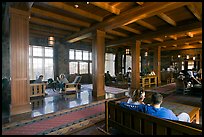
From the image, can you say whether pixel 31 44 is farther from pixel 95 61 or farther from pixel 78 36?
pixel 95 61

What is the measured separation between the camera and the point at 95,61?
555 centimetres

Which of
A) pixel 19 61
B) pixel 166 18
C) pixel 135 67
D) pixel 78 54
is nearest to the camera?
pixel 19 61

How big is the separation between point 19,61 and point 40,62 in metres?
5.00

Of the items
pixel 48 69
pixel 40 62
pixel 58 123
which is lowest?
pixel 58 123

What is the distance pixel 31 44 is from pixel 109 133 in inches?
283

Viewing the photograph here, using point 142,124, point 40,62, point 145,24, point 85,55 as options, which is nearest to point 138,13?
point 145,24

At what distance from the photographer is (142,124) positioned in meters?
2.00

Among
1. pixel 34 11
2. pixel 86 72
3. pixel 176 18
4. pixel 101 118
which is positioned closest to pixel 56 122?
pixel 101 118

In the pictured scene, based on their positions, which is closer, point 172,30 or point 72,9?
point 72,9

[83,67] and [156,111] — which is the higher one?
[83,67]

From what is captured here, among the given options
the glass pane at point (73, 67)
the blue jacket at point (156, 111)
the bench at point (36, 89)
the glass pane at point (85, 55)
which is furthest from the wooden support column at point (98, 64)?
the glass pane at point (85, 55)

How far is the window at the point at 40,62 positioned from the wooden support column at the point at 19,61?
460 centimetres

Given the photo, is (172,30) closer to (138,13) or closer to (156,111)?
(138,13)

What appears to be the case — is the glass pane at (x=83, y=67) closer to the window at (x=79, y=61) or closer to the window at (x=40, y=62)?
the window at (x=79, y=61)
